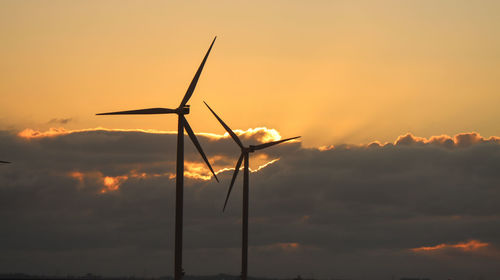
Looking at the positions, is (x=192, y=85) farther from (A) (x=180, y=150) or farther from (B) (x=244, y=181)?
(B) (x=244, y=181)

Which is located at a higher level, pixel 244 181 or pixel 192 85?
pixel 192 85

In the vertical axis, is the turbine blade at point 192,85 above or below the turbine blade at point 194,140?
above

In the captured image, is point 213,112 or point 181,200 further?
point 213,112

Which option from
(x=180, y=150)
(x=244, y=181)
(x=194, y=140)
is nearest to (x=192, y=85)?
(x=194, y=140)

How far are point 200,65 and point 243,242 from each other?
3925cm

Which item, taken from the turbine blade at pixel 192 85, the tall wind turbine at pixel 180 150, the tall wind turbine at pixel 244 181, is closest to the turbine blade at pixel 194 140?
the tall wind turbine at pixel 180 150

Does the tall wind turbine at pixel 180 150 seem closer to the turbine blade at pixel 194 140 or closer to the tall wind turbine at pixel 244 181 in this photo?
the turbine blade at pixel 194 140

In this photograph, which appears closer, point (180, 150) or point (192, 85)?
point (180, 150)

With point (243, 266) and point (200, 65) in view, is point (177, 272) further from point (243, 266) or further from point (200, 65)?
point (243, 266)

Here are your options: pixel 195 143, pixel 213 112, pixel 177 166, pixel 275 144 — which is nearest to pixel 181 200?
pixel 177 166

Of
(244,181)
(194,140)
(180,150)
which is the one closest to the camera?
(180,150)

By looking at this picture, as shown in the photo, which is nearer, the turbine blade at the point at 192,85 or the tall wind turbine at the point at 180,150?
the tall wind turbine at the point at 180,150

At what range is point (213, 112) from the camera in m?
158

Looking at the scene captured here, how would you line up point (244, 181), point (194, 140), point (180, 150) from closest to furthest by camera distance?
point (180, 150)
point (194, 140)
point (244, 181)
